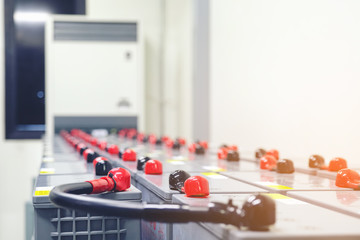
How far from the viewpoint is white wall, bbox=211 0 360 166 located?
7.44 feet

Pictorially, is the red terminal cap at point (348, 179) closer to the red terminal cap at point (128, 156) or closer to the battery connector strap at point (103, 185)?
the battery connector strap at point (103, 185)

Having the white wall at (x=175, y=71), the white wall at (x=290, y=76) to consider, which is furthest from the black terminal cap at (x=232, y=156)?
the white wall at (x=175, y=71)

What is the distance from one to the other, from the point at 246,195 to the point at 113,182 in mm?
328

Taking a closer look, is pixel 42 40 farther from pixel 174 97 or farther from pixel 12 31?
pixel 174 97

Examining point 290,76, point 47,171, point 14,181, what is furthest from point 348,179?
point 14,181

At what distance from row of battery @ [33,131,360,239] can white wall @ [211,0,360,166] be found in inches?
21.8

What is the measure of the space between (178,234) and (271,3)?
2.45 metres

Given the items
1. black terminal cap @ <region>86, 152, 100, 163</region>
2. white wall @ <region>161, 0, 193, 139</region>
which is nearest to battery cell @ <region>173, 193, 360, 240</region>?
black terminal cap @ <region>86, 152, 100, 163</region>

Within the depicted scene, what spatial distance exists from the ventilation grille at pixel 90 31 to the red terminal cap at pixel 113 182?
12.9 ft

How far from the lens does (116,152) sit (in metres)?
2.41

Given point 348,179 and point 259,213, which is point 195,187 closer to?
point 259,213

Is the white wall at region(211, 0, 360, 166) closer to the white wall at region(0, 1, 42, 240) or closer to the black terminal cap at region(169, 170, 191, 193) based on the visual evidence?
the black terminal cap at region(169, 170, 191, 193)

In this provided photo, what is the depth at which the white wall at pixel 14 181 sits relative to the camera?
5664mm

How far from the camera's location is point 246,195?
1.17m
